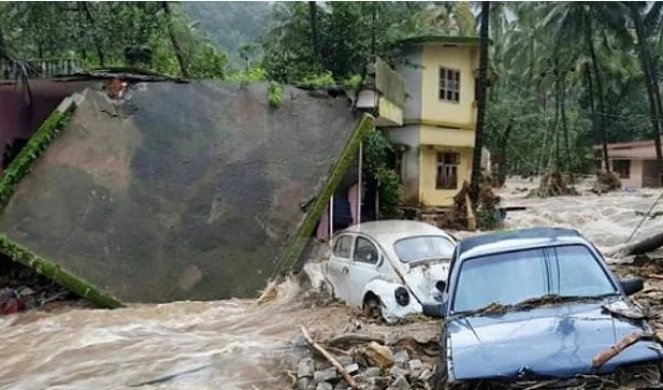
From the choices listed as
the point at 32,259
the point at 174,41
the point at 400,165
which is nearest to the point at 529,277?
the point at 32,259

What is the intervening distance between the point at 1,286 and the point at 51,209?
5.63 feet

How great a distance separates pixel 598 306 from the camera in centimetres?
586

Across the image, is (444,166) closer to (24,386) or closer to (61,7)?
(61,7)

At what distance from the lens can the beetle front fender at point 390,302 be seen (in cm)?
938

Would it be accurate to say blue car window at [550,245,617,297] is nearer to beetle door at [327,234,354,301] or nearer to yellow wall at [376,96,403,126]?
beetle door at [327,234,354,301]

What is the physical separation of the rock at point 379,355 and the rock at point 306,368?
56cm

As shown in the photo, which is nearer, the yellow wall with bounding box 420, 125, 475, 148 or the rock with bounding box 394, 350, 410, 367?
the rock with bounding box 394, 350, 410, 367

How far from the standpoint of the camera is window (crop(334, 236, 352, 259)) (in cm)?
1152

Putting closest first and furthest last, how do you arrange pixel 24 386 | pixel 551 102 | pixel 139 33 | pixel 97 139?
pixel 24 386 → pixel 97 139 → pixel 139 33 → pixel 551 102

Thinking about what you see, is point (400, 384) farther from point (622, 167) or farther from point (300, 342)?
point (622, 167)

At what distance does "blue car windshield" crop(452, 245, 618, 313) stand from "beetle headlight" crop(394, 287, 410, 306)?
2866 millimetres

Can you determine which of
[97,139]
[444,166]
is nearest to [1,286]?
[97,139]

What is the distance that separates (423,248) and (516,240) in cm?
380

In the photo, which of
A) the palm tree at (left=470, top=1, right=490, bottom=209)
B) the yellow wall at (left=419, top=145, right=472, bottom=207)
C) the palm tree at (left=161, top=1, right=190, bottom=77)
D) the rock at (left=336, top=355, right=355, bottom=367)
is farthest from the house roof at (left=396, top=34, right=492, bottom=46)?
the rock at (left=336, top=355, right=355, bottom=367)
